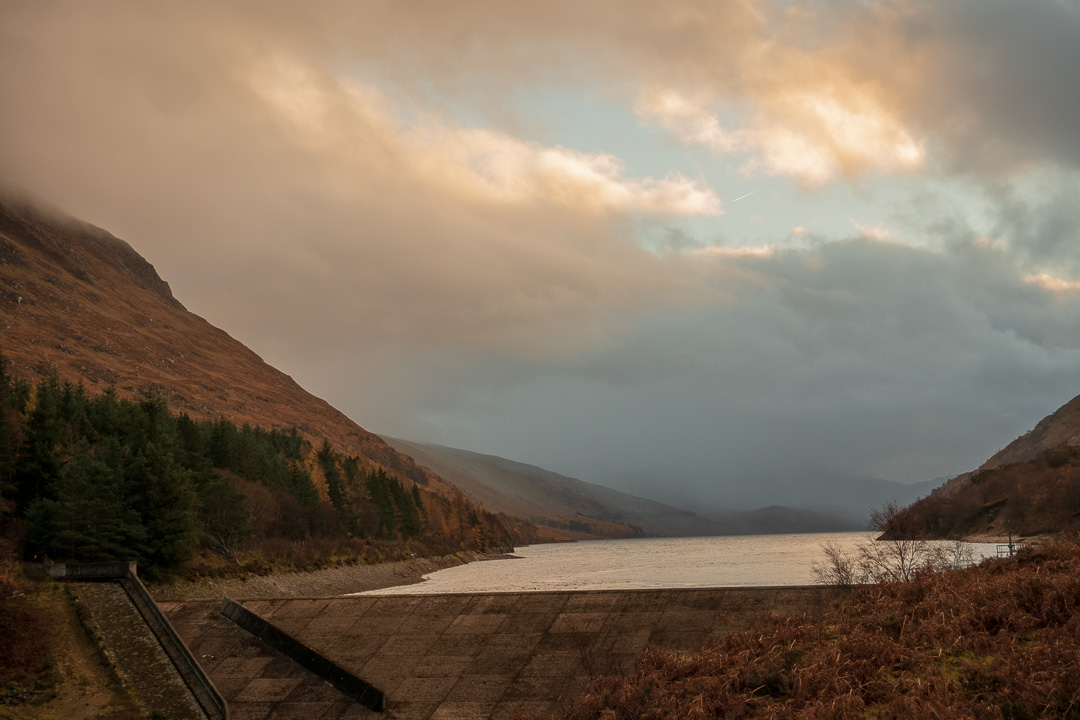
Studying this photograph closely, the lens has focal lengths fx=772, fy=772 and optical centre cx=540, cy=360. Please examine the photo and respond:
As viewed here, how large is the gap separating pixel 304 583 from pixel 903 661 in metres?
74.4

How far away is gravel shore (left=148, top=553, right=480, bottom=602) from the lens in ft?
193

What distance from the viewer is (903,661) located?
11.9 meters

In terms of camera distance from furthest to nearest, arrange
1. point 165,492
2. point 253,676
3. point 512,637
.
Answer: point 165,492
point 253,676
point 512,637

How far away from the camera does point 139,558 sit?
56.3 meters

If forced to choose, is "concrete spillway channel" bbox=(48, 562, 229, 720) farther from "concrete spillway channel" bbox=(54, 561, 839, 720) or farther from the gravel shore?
the gravel shore


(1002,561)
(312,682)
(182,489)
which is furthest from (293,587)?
(1002,561)

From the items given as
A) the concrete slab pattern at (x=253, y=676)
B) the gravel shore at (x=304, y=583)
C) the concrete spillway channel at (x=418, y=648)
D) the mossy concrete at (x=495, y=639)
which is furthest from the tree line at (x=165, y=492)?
the mossy concrete at (x=495, y=639)

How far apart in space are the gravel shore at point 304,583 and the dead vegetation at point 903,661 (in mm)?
29287

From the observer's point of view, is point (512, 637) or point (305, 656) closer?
point (512, 637)

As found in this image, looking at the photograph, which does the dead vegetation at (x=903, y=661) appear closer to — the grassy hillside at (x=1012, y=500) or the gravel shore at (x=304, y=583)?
the gravel shore at (x=304, y=583)

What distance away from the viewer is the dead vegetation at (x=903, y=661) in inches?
403

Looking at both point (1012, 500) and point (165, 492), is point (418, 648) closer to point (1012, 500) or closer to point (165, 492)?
point (165, 492)

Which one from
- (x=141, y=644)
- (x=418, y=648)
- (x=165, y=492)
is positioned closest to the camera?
(x=418, y=648)

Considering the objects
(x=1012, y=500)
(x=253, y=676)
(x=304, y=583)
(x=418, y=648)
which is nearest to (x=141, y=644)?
(x=253, y=676)
